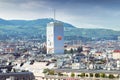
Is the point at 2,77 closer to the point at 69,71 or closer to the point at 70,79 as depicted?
the point at 70,79

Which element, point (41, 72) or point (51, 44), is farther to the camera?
point (51, 44)

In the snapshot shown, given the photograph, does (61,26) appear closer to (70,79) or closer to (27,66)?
(27,66)

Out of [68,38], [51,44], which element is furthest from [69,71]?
[68,38]

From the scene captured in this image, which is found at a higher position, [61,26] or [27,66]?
[61,26]

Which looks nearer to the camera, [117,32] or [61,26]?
[61,26]

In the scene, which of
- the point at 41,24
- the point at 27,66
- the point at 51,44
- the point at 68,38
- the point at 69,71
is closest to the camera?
the point at 69,71

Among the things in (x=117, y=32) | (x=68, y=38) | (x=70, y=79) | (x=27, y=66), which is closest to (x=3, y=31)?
(x=68, y=38)

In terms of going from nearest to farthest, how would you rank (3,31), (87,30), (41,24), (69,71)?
(69,71), (3,31), (87,30), (41,24)
